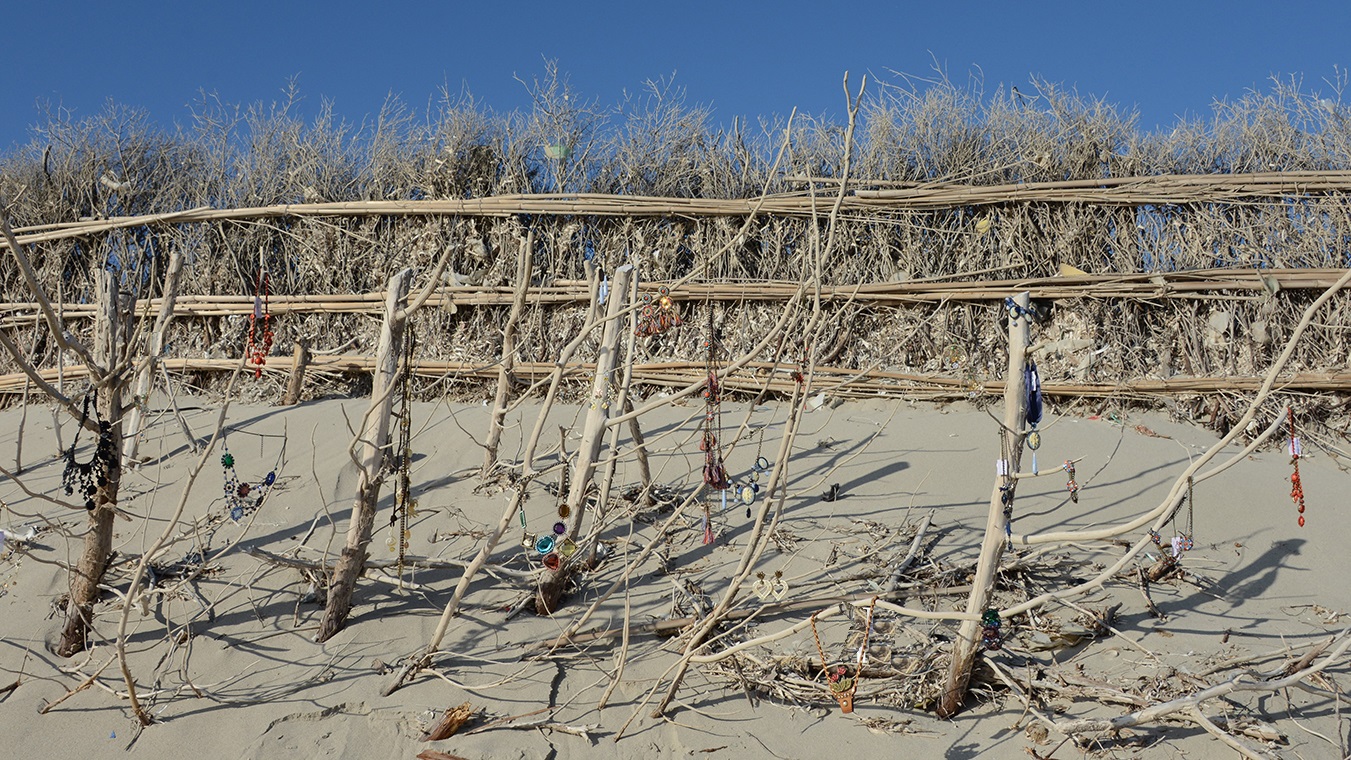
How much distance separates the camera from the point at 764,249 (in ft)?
24.4

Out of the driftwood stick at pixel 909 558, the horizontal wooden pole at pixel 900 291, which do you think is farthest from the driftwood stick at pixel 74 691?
the horizontal wooden pole at pixel 900 291

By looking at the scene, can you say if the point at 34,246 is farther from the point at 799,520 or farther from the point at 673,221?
the point at 799,520

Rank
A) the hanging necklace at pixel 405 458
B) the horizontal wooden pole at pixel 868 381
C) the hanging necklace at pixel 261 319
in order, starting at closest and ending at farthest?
1. the hanging necklace at pixel 405 458
2. the horizontal wooden pole at pixel 868 381
3. the hanging necklace at pixel 261 319

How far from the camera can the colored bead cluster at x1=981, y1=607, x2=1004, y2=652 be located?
3.09m

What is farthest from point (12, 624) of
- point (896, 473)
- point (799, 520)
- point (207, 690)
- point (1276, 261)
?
point (1276, 261)

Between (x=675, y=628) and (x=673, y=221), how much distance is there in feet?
13.5

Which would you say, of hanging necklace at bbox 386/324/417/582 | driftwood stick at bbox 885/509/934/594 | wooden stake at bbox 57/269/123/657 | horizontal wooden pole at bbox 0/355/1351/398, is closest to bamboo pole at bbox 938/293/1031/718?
driftwood stick at bbox 885/509/934/594

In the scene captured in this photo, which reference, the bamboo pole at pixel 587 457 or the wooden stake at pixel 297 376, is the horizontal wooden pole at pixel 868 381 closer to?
the wooden stake at pixel 297 376

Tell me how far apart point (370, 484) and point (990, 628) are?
8.06ft

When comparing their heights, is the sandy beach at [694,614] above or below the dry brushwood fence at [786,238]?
below

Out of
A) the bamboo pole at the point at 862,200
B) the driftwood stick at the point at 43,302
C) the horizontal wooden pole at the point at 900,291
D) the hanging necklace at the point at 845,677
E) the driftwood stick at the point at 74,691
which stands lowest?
the driftwood stick at the point at 74,691

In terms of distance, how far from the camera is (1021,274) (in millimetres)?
7129

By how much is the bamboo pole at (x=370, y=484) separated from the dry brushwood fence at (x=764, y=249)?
2.16 meters

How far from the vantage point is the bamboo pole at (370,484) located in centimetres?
403
